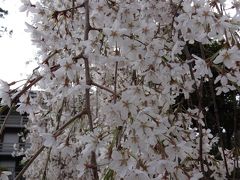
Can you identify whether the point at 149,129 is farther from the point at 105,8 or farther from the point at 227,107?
the point at 227,107

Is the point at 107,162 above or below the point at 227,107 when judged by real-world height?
below

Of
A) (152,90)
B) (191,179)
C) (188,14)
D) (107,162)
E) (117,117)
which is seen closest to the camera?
(107,162)

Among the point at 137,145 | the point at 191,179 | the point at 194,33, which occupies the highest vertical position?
the point at 194,33

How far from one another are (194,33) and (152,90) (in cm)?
35

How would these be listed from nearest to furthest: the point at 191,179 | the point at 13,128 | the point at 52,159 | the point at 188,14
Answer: the point at 191,179 < the point at 188,14 < the point at 52,159 < the point at 13,128

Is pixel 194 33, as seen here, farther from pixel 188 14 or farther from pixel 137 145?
pixel 137 145

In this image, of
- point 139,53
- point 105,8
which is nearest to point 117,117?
point 139,53

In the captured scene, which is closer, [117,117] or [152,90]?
[117,117]

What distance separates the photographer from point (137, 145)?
58.6 inches

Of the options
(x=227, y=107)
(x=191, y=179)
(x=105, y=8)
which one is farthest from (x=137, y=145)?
(x=227, y=107)

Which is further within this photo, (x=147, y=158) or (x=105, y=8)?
(x=105, y=8)

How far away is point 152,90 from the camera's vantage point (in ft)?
6.62

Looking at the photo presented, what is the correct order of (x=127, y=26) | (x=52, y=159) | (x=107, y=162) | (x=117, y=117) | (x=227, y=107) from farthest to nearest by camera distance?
1. (x=227, y=107)
2. (x=52, y=159)
3. (x=127, y=26)
4. (x=117, y=117)
5. (x=107, y=162)

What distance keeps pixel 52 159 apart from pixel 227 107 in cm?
423
